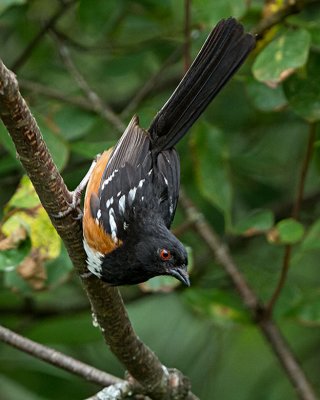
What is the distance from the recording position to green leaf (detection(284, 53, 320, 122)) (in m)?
3.65

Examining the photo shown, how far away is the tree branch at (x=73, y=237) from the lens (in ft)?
8.20

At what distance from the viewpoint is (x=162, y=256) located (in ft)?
10.7

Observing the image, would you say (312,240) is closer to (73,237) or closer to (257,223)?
(257,223)

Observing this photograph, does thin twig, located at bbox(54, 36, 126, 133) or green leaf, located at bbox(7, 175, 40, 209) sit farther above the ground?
green leaf, located at bbox(7, 175, 40, 209)

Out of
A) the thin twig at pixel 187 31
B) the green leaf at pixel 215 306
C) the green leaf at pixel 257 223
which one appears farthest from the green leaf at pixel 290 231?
the thin twig at pixel 187 31

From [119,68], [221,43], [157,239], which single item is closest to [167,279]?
[157,239]

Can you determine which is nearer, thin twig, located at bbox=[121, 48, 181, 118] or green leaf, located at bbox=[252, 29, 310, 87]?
green leaf, located at bbox=[252, 29, 310, 87]

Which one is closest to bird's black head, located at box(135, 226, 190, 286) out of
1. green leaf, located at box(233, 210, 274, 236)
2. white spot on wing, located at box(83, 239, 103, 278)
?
white spot on wing, located at box(83, 239, 103, 278)

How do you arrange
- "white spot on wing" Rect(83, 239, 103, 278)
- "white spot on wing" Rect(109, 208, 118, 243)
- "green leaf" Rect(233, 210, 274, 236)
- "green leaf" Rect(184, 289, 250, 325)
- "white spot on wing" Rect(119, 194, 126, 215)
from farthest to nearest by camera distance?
"green leaf" Rect(184, 289, 250, 325), "green leaf" Rect(233, 210, 274, 236), "white spot on wing" Rect(119, 194, 126, 215), "white spot on wing" Rect(109, 208, 118, 243), "white spot on wing" Rect(83, 239, 103, 278)

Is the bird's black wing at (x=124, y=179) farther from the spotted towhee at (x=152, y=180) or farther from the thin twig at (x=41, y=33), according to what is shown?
the thin twig at (x=41, y=33)

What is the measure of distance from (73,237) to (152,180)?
760 mm

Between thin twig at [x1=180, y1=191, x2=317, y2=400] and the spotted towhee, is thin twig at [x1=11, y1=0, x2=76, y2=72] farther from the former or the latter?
thin twig at [x1=180, y1=191, x2=317, y2=400]

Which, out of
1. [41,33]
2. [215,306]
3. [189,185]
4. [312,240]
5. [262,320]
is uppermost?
[41,33]

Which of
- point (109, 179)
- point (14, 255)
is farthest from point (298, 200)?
point (14, 255)
